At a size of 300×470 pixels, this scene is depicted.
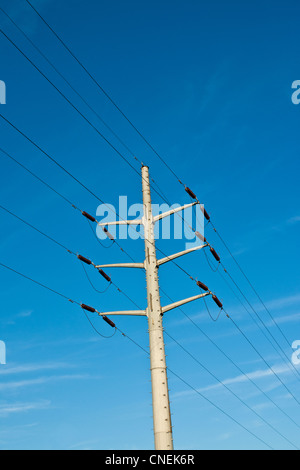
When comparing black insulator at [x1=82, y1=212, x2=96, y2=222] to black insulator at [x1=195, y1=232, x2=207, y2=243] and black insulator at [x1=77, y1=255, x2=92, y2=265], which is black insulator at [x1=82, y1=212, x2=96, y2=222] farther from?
black insulator at [x1=195, y1=232, x2=207, y2=243]

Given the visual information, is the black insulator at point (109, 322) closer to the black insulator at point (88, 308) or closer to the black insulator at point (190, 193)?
the black insulator at point (88, 308)

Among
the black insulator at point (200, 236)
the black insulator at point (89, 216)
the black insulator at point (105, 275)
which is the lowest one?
the black insulator at point (105, 275)

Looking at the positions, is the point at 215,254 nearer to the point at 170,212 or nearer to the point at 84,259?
the point at 170,212

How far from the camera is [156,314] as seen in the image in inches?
817

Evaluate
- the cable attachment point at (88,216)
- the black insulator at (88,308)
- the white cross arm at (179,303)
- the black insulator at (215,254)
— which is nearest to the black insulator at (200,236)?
the black insulator at (215,254)

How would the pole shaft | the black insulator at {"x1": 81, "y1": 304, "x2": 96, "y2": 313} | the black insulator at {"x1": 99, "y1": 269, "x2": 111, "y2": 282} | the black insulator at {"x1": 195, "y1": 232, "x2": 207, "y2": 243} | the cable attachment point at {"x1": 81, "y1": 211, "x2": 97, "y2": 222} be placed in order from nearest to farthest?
the pole shaft → the black insulator at {"x1": 81, "y1": 304, "x2": 96, "y2": 313} → the cable attachment point at {"x1": 81, "y1": 211, "x2": 97, "y2": 222} → the black insulator at {"x1": 99, "y1": 269, "x2": 111, "y2": 282} → the black insulator at {"x1": 195, "y1": 232, "x2": 207, "y2": 243}

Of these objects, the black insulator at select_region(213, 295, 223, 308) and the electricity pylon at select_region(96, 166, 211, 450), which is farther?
the black insulator at select_region(213, 295, 223, 308)

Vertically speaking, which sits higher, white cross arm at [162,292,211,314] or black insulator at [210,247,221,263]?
black insulator at [210,247,221,263]

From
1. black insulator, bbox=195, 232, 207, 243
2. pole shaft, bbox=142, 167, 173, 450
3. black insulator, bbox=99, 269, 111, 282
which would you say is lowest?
pole shaft, bbox=142, 167, 173, 450

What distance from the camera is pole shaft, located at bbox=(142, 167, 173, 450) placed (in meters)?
18.1

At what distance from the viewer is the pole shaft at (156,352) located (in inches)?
711

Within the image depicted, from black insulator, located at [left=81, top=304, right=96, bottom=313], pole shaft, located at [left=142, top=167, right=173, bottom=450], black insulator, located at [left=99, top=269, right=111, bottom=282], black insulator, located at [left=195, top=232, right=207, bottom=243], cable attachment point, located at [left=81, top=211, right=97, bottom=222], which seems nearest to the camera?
pole shaft, located at [left=142, top=167, right=173, bottom=450]

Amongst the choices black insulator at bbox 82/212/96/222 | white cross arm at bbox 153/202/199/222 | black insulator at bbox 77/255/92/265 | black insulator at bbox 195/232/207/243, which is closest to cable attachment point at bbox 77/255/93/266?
black insulator at bbox 77/255/92/265
